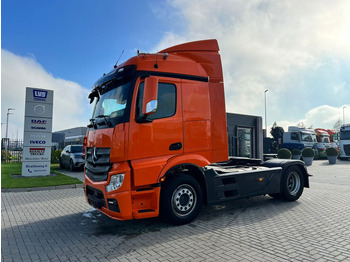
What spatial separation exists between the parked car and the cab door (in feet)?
38.9

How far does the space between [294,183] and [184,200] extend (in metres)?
3.99

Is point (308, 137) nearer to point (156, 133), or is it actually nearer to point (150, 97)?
point (156, 133)

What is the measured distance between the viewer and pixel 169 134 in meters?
5.03

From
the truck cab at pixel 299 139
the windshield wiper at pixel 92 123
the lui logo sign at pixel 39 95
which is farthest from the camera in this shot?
the truck cab at pixel 299 139

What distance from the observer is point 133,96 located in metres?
4.77

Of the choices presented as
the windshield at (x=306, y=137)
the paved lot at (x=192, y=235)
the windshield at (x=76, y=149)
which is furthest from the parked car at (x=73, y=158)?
the windshield at (x=306, y=137)

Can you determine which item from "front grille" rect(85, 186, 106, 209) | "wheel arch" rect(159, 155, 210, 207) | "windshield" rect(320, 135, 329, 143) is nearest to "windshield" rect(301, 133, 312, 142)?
"windshield" rect(320, 135, 329, 143)

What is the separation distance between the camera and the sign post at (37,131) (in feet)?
43.7

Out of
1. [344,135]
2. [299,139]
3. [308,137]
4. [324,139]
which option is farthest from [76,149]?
[324,139]

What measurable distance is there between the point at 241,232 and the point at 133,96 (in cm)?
318

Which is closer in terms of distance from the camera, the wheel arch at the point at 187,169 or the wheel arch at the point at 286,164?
the wheel arch at the point at 187,169

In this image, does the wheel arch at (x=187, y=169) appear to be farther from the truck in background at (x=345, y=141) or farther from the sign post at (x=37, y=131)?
the truck in background at (x=345, y=141)

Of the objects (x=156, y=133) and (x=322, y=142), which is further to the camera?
(x=322, y=142)

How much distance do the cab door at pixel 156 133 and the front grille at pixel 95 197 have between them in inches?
30.3
